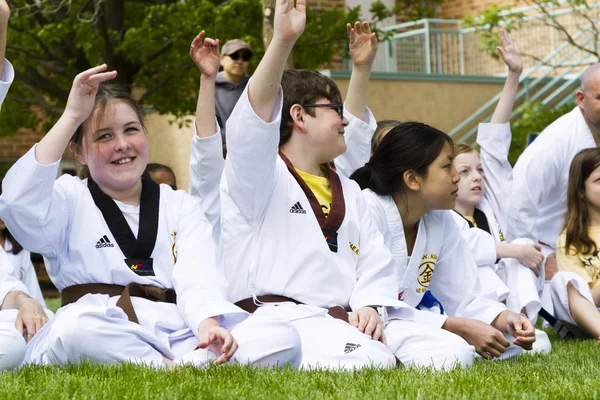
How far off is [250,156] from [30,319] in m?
1.21

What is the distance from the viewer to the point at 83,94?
14.2ft

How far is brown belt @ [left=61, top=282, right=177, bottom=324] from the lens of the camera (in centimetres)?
449

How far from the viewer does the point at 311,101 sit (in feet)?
16.9

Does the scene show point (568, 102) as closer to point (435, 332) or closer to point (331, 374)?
point (435, 332)

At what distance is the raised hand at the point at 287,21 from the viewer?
4.25 meters

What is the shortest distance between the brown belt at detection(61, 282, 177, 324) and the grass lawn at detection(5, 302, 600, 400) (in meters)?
0.43

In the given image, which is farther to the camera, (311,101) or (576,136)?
(576,136)

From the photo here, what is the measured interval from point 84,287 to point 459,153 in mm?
3309

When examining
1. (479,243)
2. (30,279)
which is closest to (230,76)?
(30,279)

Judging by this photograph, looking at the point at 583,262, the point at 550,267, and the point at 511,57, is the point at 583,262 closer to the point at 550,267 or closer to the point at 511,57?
the point at 550,267

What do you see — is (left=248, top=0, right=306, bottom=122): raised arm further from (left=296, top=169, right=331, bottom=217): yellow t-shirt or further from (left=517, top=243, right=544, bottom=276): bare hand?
(left=517, top=243, right=544, bottom=276): bare hand

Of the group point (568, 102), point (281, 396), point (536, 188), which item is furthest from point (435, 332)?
point (568, 102)

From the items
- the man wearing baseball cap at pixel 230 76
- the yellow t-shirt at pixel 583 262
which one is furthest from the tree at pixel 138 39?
the yellow t-shirt at pixel 583 262

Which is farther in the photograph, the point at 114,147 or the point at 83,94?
the point at 114,147
